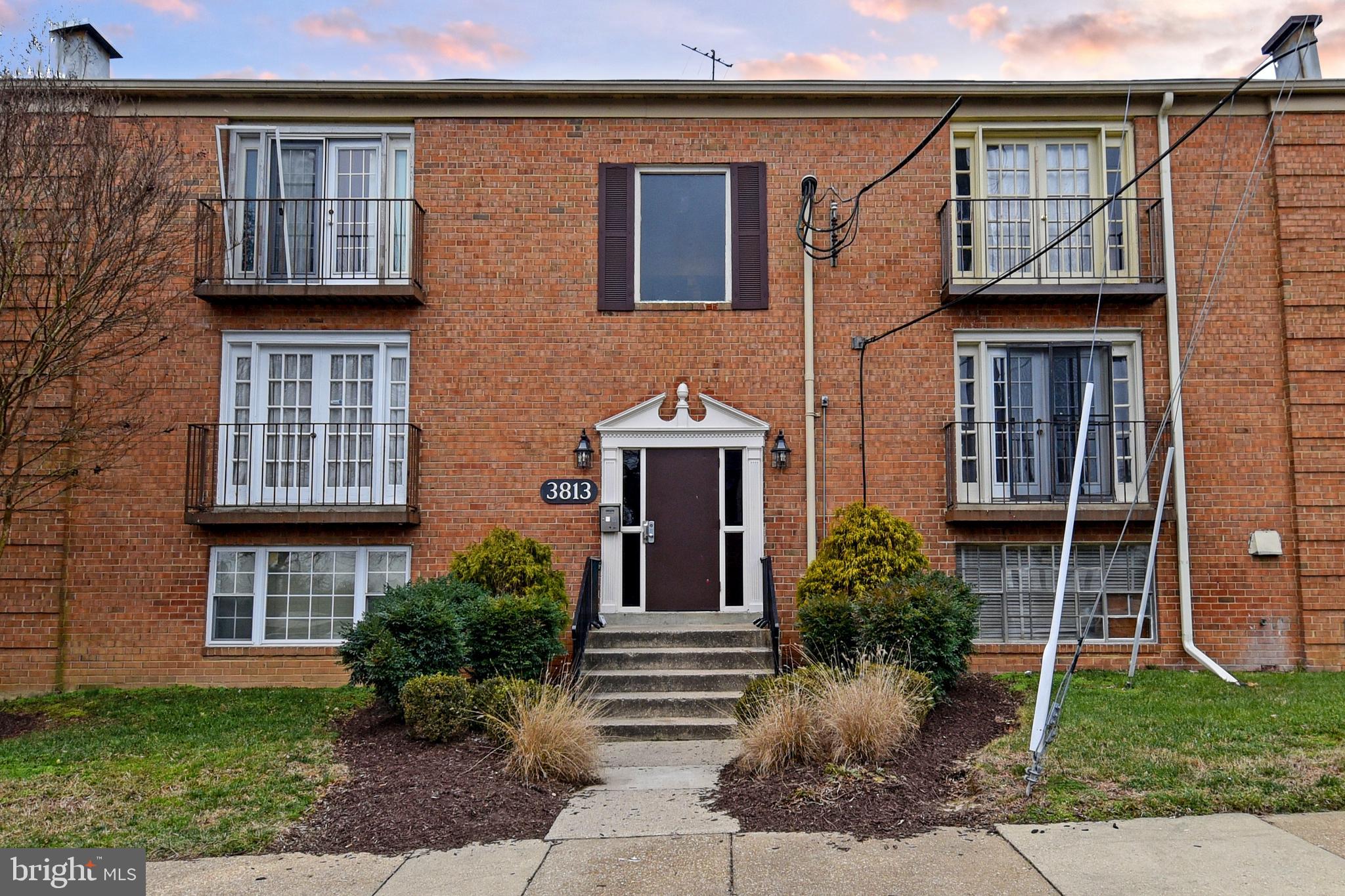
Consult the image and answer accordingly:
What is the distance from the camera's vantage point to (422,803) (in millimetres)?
7086

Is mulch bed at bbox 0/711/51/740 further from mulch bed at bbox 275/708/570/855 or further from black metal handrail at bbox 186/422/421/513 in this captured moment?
mulch bed at bbox 275/708/570/855

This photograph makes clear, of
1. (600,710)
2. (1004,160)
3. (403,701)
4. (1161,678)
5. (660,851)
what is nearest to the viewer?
(660,851)

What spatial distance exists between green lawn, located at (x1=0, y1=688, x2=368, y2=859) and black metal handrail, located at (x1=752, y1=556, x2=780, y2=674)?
4200mm

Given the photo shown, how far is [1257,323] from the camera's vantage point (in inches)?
476

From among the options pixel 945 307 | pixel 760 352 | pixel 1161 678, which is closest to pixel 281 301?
pixel 760 352

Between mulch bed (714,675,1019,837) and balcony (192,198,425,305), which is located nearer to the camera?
mulch bed (714,675,1019,837)

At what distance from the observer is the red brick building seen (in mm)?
11859

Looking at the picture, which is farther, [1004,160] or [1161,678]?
[1004,160]

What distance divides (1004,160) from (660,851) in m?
9.64

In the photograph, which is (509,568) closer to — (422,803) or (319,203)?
(422,803)

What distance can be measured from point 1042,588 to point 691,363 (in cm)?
480

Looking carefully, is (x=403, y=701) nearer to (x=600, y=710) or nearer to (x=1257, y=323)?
(x=600, y=710)

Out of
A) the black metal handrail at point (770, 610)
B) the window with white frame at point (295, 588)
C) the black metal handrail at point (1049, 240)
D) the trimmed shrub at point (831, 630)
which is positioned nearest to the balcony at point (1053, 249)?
the black metal handrail at point (1049, 240)

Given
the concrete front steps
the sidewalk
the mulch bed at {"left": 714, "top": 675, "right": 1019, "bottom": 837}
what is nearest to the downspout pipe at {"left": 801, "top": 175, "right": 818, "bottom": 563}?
the concrete front steps
